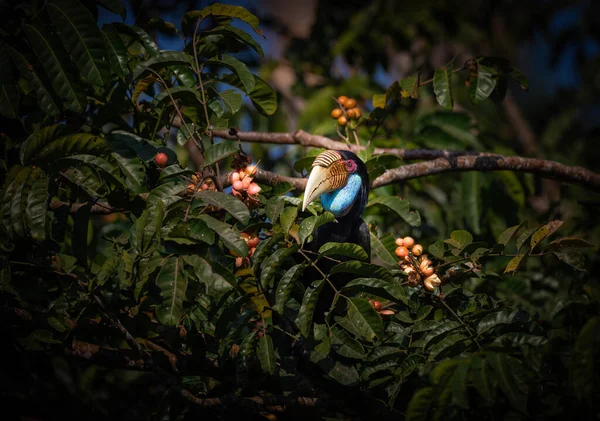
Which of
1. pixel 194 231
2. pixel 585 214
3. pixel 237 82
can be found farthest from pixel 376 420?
pixel 585 214

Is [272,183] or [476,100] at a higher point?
[476,100]

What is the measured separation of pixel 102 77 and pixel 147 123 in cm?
35

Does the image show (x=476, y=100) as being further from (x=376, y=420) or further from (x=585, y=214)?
(x=376, y=420)

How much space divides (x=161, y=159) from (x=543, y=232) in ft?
4.62

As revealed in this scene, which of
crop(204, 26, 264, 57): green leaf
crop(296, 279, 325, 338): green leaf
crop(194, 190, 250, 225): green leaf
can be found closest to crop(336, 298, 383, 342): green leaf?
crop(296, 279, 325, 338): green leaf

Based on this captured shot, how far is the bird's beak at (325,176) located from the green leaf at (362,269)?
0.34 meters

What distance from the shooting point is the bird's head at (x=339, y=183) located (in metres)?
2.15

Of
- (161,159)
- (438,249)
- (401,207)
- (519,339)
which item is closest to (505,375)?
(519,339)

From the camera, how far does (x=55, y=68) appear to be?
6.57 ft

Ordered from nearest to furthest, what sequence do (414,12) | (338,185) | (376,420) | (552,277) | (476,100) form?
1. (376,420)
2. (338,185)
3. (476,100)
4. (552,277)
5. (414,12)

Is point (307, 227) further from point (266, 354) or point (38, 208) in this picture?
point (38, 208)

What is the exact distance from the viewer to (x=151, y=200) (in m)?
1.81

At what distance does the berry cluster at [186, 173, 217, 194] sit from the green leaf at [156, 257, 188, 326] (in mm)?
306

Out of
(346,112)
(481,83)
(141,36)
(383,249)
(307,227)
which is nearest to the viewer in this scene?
(307,227)
